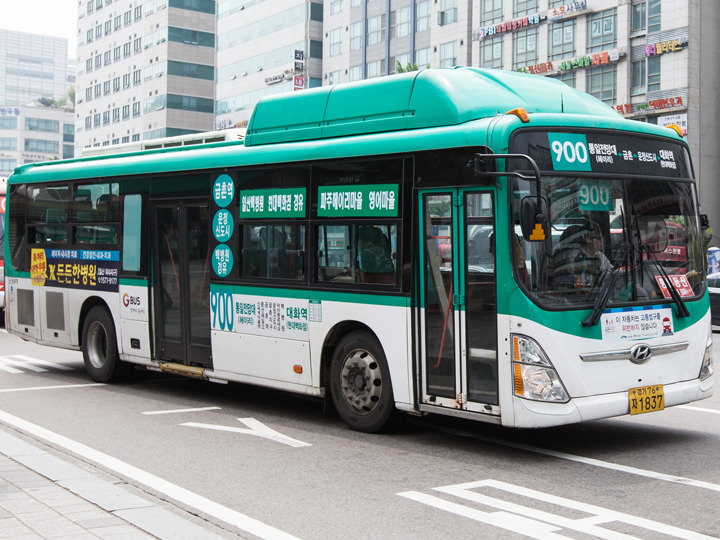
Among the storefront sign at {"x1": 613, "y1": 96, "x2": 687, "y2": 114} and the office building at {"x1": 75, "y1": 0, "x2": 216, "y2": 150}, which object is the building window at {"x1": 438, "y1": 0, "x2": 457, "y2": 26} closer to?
the storefront sign at {"x1": 613, "y1": 96, "x2": 687, "y2": 114}

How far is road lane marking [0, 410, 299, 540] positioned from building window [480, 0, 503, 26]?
5158cm

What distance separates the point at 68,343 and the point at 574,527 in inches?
358

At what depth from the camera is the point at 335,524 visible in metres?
5.86

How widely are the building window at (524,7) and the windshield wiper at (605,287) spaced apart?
4936cm

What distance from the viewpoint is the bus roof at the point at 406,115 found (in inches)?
320

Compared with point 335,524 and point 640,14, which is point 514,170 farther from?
point 640,14

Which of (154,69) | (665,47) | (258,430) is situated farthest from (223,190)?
(154,69)

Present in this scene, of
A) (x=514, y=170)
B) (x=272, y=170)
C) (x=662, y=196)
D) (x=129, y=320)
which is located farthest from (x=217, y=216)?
(x=662, y=196)

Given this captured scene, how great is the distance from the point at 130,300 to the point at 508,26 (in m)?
47.6

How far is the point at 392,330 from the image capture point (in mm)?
8438

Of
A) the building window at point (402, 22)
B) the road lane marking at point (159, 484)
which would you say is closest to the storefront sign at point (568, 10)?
the building window at point (402, 22)

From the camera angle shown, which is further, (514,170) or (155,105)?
(155,105)

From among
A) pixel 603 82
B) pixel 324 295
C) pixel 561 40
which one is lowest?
pixel 324 295

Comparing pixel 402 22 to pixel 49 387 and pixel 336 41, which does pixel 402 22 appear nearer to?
pixel 336 41
